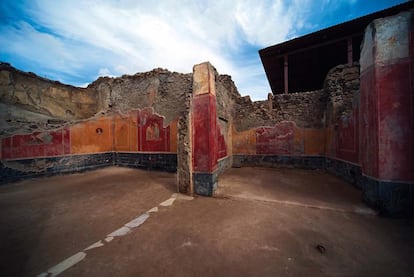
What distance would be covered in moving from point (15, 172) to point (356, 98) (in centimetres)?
1014

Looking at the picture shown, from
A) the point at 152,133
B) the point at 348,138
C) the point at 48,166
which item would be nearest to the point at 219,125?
the point at 152,133

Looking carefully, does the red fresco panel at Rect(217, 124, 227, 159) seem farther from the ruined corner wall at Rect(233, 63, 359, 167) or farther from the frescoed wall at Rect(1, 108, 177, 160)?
the frescoed wall at Rect(1, 108, 177, 160)

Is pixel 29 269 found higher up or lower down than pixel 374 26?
lower down

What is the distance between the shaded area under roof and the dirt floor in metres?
7.70

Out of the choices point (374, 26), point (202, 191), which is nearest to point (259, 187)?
point (202, 191)

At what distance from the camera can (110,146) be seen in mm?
7531

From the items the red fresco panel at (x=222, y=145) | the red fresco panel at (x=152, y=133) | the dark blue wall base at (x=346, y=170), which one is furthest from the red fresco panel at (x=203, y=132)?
the dark blue wall base at (x=346, y=170)

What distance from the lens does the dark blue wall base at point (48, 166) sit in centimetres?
470

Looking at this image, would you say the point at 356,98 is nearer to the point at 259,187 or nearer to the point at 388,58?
the point at 388,58

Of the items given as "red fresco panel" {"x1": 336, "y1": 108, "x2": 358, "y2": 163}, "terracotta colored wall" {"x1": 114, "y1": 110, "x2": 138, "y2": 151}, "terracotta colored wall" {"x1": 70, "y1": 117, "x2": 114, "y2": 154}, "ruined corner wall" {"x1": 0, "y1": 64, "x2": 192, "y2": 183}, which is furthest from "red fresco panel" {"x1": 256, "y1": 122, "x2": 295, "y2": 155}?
"terracotta colored wall" {"x1": 70, "y1": 117, "x2": 114, "y2": 154}

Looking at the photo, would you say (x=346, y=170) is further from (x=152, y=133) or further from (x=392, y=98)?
(x=152, y=133)

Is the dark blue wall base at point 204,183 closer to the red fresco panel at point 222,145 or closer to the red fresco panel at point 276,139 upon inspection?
the red fresco panel at point 222,145

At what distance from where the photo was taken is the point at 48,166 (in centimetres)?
550

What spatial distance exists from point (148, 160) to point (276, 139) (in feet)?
18.1
